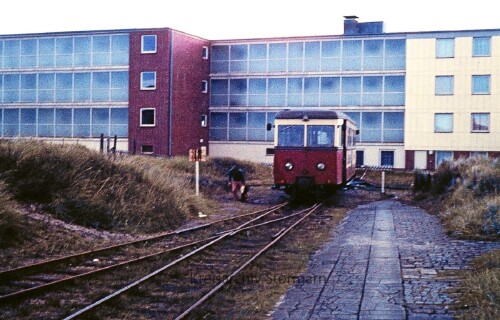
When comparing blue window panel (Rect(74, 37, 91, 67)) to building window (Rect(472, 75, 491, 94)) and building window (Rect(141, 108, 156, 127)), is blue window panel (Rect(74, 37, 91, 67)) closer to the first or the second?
building window (Rect(141, 108, 156, 127))

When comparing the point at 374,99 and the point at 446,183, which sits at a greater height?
the point at 374,99

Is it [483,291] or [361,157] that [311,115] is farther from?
[361,157]

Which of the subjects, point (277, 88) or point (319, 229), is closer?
point (319, 229)

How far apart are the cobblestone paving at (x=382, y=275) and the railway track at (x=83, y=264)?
285 centimetres

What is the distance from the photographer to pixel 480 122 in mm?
45000

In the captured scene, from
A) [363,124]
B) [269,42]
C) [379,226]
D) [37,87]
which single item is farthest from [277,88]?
[379,226]

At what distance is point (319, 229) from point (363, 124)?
107ft

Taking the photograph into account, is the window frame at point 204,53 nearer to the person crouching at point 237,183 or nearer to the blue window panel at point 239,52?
the blue window panel at point 239,52

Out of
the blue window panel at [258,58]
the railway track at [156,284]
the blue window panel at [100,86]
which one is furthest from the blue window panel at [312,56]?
the railway track at [156,284]

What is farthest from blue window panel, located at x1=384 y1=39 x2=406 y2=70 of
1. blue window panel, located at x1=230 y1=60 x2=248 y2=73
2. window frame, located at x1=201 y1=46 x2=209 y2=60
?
window frame, located at x1=201 y1=46 x2=209 y2=60

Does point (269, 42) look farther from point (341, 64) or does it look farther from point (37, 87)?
point (37, 87)

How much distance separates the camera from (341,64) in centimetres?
4838

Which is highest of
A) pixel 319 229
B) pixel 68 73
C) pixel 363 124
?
pixel 68 73

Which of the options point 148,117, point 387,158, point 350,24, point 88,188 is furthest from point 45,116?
point 88,188
